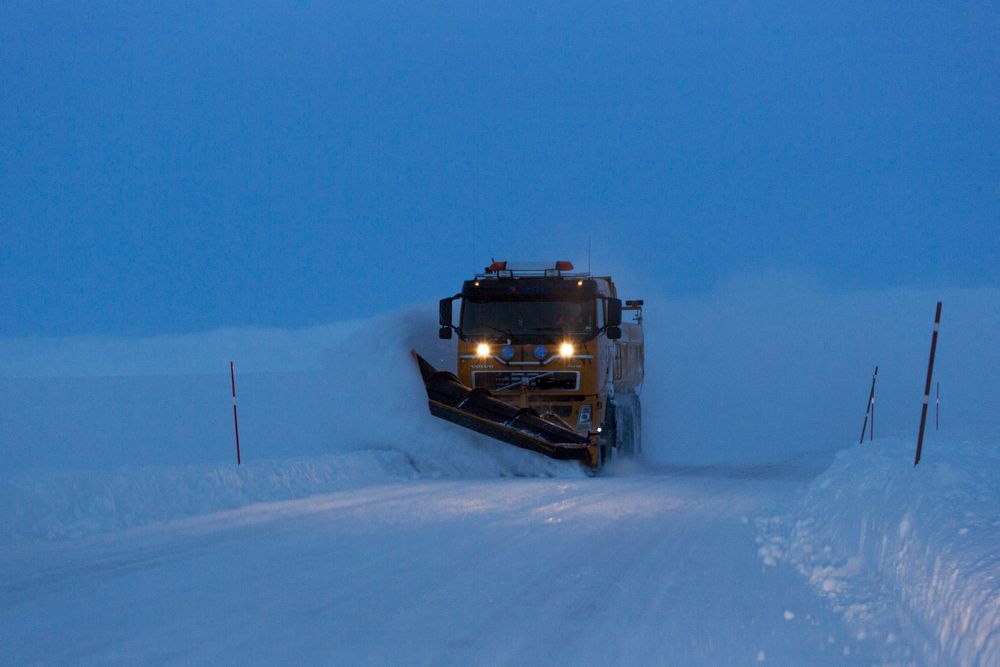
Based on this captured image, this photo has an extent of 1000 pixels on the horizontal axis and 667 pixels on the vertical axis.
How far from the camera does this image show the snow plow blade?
14422mm

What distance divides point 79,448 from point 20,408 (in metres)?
19.1

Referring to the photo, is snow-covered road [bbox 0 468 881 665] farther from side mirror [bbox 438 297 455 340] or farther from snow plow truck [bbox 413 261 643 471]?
side mirror [bbox 438 297 455 340]

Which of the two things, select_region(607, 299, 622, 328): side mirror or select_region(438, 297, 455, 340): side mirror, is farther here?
select_region(438, 297, 455, 340): side mirror

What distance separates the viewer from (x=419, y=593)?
5.85 m

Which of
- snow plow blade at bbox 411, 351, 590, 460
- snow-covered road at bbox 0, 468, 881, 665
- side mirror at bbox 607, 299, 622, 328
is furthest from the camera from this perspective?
side mirror at bbox 607, 299, 622, 328

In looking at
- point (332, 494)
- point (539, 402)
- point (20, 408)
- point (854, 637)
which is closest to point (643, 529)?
point (854, 637)

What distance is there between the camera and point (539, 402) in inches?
611

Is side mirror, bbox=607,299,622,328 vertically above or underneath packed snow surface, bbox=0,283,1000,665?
above

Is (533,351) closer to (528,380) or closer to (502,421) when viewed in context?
(528,380)

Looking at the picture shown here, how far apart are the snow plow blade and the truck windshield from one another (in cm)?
108

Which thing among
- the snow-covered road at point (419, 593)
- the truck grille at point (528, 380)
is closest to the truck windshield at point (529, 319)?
the truck grille at point (528, 380)

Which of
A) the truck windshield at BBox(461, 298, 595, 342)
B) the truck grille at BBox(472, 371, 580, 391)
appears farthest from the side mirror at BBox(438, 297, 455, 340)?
the truck grille at BBox(472, 371, 580, 391)

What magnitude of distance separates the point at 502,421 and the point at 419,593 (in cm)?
881

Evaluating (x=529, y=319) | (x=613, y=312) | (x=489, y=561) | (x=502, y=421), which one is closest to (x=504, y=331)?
(x=529, y=319)
